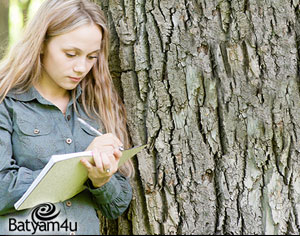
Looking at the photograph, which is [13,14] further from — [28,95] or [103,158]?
[103,158]

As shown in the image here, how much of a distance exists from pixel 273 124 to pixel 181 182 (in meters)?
0.51

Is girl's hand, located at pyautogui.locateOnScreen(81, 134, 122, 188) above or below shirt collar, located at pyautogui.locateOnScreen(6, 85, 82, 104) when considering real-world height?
below

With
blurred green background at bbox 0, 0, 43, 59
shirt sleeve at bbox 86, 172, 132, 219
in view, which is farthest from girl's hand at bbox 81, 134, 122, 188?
blurred green background at bbox 0, 0, 43, 59

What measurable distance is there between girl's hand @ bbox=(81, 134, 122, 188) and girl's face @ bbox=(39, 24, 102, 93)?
0.34 m

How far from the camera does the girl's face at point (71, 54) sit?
2154mm

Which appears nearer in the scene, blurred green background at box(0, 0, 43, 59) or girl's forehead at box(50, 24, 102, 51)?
girl's forehead at box(50, 24, 102, 51)

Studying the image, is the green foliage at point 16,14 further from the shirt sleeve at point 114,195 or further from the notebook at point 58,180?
the notebook at point 58,180

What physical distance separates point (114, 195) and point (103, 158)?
1.15ft

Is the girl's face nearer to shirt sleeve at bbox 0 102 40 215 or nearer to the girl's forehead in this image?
the girl's forehead

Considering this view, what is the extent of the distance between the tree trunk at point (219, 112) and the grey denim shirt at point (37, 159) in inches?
12.1

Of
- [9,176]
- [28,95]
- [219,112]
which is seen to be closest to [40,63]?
[28,95]

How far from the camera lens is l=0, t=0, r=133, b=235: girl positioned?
209cm

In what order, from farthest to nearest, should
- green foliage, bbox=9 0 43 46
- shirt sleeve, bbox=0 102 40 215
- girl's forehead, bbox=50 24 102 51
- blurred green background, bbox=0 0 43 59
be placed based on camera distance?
green foliage, bbox=9 0 43 46
blurred green background, bbox=0 0 43 59
girl's forehead, bbox=50 24 102 51
shirt sleeve, bbox=0 102 40 215

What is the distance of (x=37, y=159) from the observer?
7.02 feet
